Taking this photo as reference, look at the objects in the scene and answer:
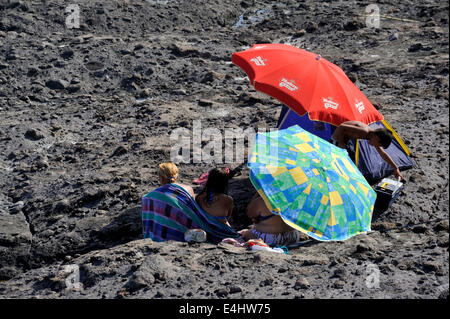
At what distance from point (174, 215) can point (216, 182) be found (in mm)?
468

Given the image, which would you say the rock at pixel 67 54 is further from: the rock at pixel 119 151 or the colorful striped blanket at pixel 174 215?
the colorful striped blanket at pixel 174 215

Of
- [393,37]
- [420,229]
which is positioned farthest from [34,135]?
[393,37]

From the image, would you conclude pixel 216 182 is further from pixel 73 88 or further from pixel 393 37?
pixel 393 37

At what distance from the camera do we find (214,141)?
7.64 meters

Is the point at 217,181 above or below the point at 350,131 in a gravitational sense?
below

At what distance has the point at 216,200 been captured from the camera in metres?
5.73

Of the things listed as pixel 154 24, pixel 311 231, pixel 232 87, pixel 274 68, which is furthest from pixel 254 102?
pixel 311 231

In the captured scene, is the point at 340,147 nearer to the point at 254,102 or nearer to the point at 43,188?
the point at 254,102

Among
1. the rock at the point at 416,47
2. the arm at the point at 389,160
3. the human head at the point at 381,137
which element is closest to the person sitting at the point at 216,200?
the human head at the point at 381,137

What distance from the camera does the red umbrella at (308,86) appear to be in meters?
6.20

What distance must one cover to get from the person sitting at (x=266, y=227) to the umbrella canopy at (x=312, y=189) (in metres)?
0.35

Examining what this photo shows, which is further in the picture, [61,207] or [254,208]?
[61,207]

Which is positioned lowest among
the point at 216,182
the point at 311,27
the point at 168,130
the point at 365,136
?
the point at 216,182

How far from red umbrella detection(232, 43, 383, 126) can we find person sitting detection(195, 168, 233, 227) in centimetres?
113
